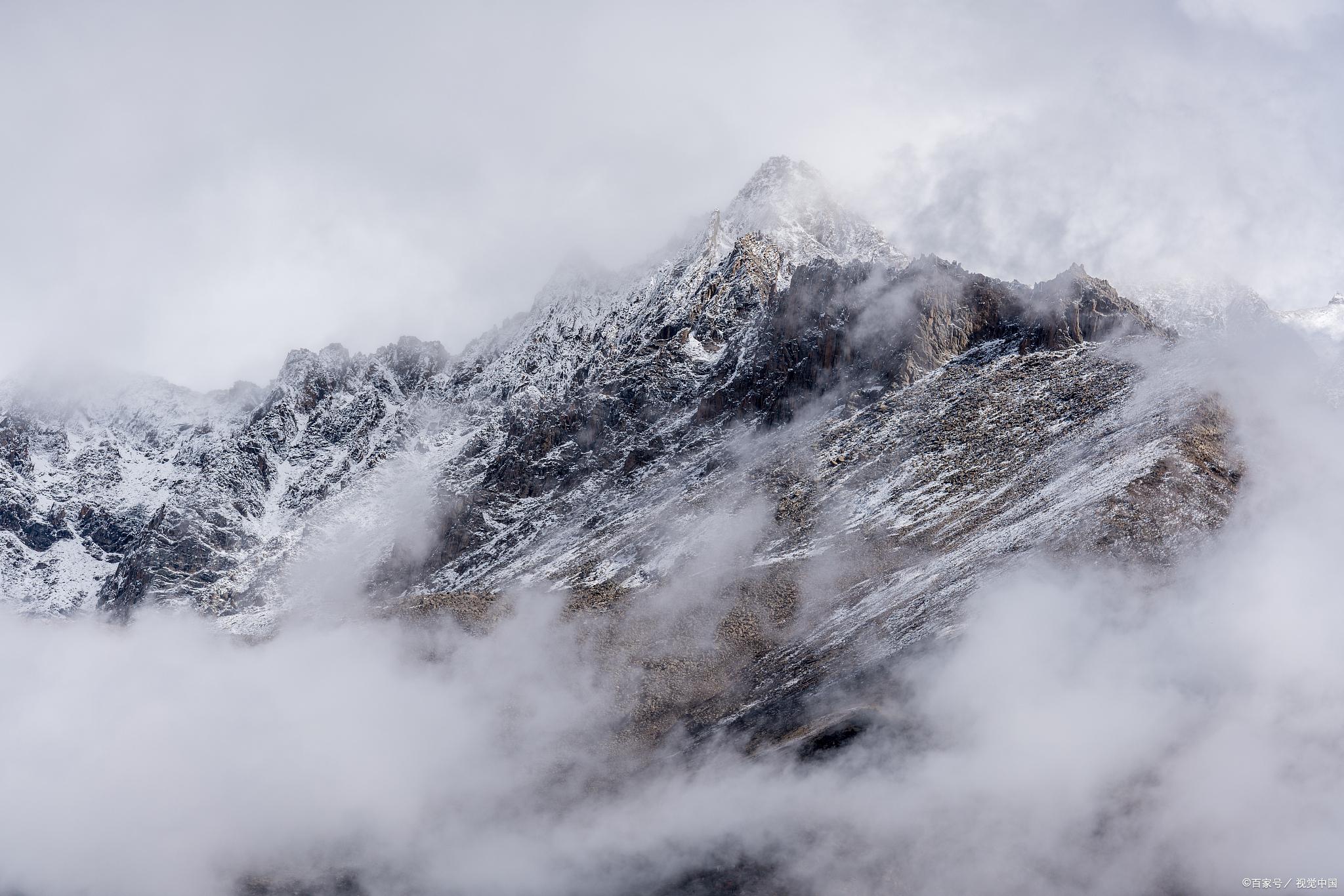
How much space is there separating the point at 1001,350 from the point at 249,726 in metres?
141

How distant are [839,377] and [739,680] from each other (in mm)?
94014

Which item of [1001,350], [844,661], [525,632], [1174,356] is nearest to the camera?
[844,661]

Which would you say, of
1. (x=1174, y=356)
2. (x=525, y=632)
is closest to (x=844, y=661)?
(x=525, y=632)

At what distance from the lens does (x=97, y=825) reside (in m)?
150

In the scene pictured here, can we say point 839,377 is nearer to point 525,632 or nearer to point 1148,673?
point 525,632

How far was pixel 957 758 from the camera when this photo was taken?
66.4m

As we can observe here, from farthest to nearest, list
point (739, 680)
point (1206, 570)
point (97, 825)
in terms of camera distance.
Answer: point (97, 825), point (739, 680), point (1206, 570)

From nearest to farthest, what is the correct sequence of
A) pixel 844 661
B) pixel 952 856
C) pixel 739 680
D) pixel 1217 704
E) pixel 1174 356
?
1. pixel 952 856
2. pixel 1217 704
3. pixel 844 661
4. pixel 739 680
5. pixel 1174 356

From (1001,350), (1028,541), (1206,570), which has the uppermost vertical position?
(1001,350)

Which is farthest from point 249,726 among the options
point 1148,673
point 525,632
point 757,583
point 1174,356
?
point 1174,356

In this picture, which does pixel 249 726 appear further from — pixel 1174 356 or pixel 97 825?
pixel 1174 356

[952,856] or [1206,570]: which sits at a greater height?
[1206,570]

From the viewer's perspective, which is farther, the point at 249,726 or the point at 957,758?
the point at 249,726

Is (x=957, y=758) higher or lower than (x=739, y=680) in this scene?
lower
